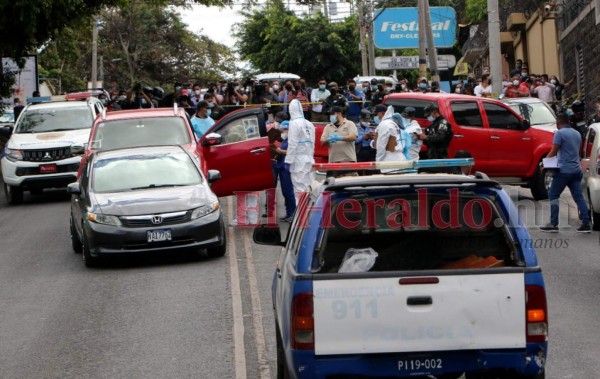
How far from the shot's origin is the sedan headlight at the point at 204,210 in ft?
49.3

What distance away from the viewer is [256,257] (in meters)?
15.4

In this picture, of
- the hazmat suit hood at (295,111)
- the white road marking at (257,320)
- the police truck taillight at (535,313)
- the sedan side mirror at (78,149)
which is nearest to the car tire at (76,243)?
the white road marking at (257,320)

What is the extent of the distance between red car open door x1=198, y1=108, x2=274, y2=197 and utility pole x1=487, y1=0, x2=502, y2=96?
36.4 ft

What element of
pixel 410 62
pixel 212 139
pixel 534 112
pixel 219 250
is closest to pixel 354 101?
pixel 534 112

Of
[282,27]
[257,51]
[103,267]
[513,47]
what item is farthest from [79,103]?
[257,51]

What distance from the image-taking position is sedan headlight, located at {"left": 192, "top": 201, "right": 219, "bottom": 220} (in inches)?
591

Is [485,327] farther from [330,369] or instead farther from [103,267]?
[103,267]

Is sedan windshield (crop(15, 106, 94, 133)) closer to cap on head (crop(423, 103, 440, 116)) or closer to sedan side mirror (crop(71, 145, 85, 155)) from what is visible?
sedan side mirror (crop(71, 145, 85, 155))

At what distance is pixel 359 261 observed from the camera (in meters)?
7.48

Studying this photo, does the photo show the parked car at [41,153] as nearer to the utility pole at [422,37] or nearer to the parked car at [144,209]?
the parked car at [144,209]

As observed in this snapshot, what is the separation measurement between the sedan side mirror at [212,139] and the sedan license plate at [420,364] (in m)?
11.3

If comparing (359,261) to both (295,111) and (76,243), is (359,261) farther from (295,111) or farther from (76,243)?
(295,111)

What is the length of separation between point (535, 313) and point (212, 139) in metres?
11.4

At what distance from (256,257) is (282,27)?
54.7m
